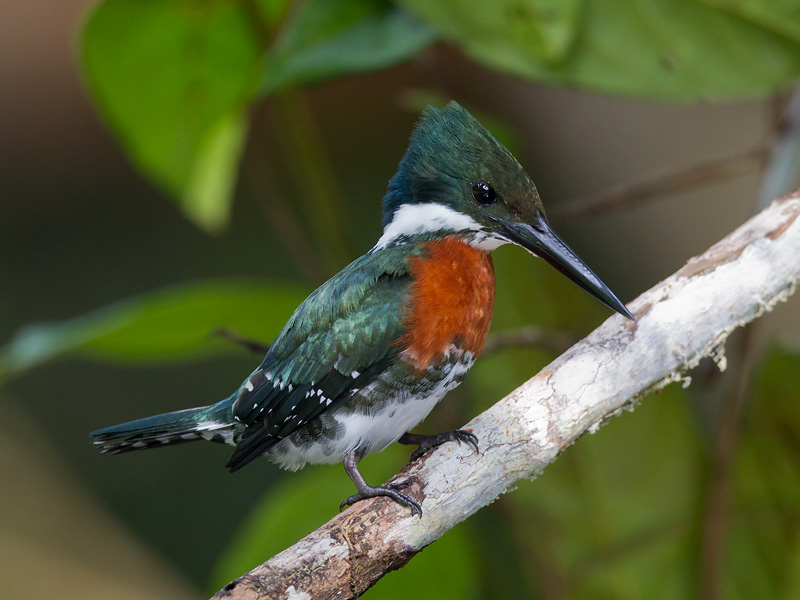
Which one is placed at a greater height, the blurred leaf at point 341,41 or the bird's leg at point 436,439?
the blurred leaf at point 341,41

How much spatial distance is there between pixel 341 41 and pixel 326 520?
3.18 feet

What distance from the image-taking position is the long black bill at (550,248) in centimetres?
115

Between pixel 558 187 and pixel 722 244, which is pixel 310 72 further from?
pixel 558 187

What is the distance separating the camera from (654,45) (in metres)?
1.55

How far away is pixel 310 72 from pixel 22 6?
2.14m

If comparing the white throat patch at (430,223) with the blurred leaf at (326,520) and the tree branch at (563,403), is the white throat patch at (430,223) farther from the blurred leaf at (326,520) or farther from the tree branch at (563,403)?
the blurred leaf at (326,520)

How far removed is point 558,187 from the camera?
344cm

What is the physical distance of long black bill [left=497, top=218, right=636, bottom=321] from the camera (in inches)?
45.3

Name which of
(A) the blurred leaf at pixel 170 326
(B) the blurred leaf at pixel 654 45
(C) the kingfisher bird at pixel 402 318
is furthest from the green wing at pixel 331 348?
(B) the blurred leaf at pixel 654 45

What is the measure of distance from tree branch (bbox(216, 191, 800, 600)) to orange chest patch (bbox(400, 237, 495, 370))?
5.3 inches

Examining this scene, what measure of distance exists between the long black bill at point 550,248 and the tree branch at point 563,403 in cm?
9

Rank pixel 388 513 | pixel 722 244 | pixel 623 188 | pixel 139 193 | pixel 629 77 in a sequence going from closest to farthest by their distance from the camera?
1. pixel 388 513
2. pixel 722 244
3. pixel 629 77
4. pixel 623 188
5. pixel 139 193

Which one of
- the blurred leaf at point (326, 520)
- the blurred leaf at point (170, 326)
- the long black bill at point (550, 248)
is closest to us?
the long black bill at point (550, 248)

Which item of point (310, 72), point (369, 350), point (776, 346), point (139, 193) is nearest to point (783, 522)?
point (776, 346)
